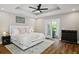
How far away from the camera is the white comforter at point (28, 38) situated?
1360 millimetres

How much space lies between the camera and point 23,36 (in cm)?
136

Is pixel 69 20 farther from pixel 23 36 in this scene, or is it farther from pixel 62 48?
pixel 23 36

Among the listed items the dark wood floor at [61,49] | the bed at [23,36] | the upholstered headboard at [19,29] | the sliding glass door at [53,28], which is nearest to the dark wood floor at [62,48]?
the dark wood floor at [61,49]

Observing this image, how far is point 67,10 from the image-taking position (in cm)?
130

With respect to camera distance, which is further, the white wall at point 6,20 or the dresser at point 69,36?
the dresser at point 69,36

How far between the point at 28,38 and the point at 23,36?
10 cm

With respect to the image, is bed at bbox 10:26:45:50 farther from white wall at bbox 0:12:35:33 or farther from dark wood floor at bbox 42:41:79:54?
dark wood floor at bbox 42:41:79:54

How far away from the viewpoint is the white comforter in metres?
1.36

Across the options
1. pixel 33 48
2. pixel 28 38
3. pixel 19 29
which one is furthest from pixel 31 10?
pixel 33 48

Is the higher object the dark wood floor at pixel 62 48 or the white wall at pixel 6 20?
the white wall at pixel 6 20

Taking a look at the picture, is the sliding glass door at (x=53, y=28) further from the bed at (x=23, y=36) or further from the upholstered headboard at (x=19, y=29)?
the upholstered headboard at (x=19, y=29)

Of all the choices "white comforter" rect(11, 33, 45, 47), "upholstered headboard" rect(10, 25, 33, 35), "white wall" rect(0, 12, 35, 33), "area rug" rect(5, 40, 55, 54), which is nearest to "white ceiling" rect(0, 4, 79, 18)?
"white wall" rect(0, 12, 35, 33)

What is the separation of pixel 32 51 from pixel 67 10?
91cm

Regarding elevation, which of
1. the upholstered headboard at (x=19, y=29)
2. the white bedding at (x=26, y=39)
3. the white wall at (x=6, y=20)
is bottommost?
the white bedding at (x=26, y=39)
